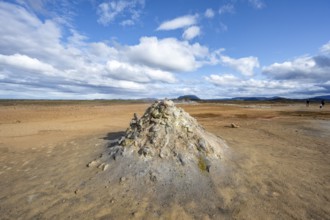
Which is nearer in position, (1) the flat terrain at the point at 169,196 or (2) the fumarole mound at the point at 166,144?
(1) the flat terrain at the point at 169,196

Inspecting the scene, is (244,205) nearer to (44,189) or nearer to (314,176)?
(314,176)

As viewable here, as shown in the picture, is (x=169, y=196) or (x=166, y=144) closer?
(x=169, y=196)

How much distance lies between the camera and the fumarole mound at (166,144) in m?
7.35

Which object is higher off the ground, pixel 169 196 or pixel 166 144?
pixel 166 144

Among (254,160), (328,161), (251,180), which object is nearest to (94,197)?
(251,180)

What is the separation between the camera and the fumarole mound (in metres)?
7.35

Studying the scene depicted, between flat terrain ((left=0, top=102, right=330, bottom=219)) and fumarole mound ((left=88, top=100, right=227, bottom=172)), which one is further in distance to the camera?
fumarole mound ((left=88, top=100, right=227, bottom=172))

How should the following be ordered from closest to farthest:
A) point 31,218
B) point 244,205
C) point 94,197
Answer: point 31,218
point 244,205
point 94,197

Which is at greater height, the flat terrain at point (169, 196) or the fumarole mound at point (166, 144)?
the fumarole mound at point (166, 144)

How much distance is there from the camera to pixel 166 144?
7652 millimetres

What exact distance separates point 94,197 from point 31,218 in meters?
1.38

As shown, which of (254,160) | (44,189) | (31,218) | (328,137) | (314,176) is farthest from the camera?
(328,137)

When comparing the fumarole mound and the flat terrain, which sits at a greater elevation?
the fumarole mound

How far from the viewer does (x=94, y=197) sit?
600 centimetres
